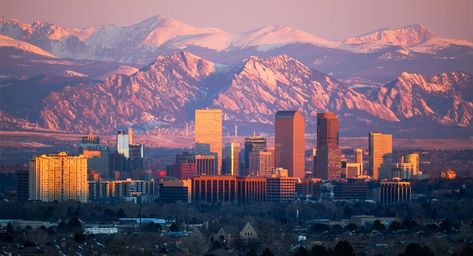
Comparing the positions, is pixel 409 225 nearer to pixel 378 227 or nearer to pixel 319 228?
pixel 378 227

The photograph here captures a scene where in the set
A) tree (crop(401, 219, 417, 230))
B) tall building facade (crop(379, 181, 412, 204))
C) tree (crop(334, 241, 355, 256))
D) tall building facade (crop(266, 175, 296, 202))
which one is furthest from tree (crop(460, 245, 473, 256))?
tall building facade (crop(266, 175, 296, 202))

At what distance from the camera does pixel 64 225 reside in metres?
95.0

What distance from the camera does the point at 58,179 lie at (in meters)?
153

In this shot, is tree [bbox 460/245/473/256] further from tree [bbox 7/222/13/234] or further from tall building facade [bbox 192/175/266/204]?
tall building facade [bbox 192/175/266/204]

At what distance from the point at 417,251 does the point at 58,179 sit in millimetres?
88337

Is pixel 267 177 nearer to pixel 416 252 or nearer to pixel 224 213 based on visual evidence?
pixel 224 213

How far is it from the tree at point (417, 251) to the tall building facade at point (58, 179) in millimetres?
79755

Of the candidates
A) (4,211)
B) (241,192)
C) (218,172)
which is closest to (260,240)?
(4,211)

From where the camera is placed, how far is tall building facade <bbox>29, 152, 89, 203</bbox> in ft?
493

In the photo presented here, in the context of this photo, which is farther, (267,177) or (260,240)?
(267,177)

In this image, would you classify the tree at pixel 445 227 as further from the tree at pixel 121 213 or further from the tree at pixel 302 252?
the tree at pixel 121 213

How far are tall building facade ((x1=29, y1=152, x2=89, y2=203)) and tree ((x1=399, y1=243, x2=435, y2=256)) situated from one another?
262ft

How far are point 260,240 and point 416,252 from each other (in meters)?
20.5

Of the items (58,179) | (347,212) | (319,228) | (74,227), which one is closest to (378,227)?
(319,228)
